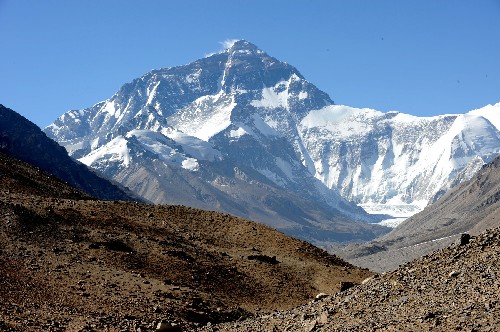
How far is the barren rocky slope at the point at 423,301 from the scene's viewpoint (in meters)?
18.9

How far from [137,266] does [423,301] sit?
63.4ft

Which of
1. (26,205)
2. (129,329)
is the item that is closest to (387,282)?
(129,329)

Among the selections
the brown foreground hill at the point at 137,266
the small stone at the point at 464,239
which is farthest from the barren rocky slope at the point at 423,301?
the brown foreground hill at the point at 137,266

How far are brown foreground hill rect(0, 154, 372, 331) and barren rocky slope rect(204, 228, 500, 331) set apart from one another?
6070 mm

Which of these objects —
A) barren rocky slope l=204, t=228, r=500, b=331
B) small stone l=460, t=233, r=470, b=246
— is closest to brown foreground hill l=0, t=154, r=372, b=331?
barren rocky slope l=204, t=228, r=500, b=331

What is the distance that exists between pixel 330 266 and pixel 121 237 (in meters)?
12.6

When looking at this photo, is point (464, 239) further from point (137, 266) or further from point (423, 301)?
point (137, 266)

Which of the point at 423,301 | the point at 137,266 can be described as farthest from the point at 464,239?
the point at 137,266

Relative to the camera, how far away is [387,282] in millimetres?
24219

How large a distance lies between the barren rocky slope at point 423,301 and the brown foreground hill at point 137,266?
6.07 metres

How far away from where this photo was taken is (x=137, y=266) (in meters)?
37.2

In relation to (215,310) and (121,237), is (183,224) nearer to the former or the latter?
(121,237)

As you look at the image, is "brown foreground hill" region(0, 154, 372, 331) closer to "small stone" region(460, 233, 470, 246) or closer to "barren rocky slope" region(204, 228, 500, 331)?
"barren rocky slope" region(204, 228, 500, 331)

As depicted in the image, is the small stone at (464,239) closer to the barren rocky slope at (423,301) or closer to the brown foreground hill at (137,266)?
the barren rocky slope at (423,301)
